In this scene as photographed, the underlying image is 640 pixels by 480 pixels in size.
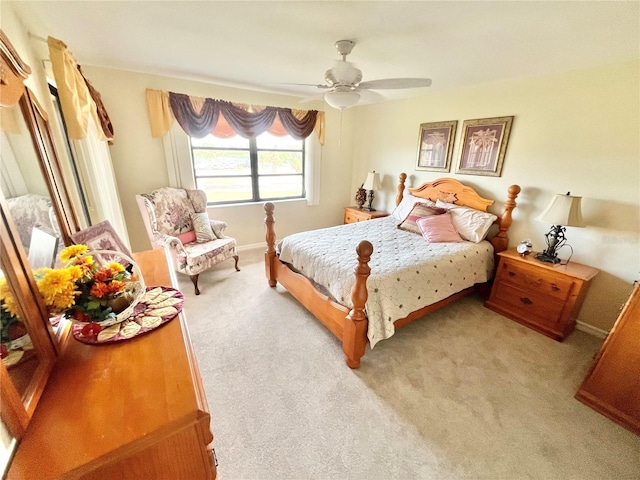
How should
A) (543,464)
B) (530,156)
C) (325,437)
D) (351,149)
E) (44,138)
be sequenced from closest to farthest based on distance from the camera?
(44,138) < (543,464) < (325,437) < (530,156) < (351,149)

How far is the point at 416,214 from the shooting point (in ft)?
10.0

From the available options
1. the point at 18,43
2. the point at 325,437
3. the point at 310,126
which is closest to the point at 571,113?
the point at 310,126

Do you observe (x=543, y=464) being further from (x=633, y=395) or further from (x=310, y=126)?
(x=310, y=126)

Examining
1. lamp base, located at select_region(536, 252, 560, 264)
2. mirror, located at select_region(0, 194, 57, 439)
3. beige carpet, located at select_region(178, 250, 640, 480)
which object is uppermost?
mirror, located at select_region(0, 194, 57, 439)

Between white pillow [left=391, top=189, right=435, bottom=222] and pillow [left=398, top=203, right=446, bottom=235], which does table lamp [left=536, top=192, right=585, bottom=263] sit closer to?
pillow [left=398, top=203, right=446, bottom=235]

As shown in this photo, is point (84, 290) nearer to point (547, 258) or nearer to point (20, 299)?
point (20, 299)

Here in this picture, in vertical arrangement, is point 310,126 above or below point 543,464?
above

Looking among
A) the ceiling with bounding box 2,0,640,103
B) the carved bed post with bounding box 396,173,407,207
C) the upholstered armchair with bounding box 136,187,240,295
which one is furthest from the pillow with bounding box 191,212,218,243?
the carved bed post with bounding box 396,173,407,207

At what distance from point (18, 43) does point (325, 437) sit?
2.83 meters

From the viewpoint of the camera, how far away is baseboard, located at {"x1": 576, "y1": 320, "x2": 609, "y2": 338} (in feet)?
7.42

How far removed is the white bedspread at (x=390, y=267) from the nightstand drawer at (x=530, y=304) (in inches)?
8.8

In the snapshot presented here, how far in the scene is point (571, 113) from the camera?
2262mm

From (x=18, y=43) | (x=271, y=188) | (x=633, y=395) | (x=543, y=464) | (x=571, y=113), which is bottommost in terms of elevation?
(x=543, y=464)

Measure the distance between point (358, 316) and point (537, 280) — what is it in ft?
5.81
